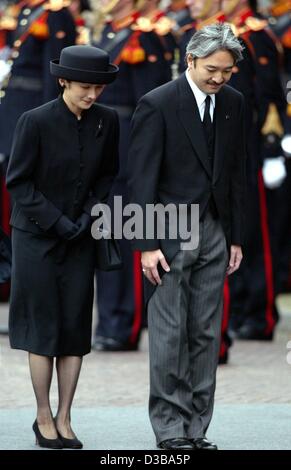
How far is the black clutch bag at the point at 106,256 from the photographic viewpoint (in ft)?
22.9

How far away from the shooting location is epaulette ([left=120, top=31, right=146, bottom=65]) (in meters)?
9.98

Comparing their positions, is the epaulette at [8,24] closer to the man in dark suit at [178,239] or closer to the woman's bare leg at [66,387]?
the man in dark suit at [178,239]

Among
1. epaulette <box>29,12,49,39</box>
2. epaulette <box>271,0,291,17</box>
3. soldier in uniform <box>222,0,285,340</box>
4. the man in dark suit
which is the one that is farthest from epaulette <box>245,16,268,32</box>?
the man in dark suit

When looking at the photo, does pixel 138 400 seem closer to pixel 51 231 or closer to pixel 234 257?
A: pixel 234 257

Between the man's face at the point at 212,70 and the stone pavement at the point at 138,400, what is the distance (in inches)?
62.2

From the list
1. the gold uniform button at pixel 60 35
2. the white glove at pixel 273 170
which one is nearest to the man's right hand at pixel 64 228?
the gold uniform button at pixel 60 35

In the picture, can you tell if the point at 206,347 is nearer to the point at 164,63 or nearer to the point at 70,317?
the point at 70,317

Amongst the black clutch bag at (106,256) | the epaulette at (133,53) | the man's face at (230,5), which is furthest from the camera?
the epaulette at (133,53)

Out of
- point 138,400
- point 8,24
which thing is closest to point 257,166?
point 138,400

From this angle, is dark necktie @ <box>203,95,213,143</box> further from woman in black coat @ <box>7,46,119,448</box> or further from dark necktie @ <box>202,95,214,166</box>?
woman in black coat @ <box>7,46,119,448</box>

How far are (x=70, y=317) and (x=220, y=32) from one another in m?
1.40

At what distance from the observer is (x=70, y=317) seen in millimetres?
6969
